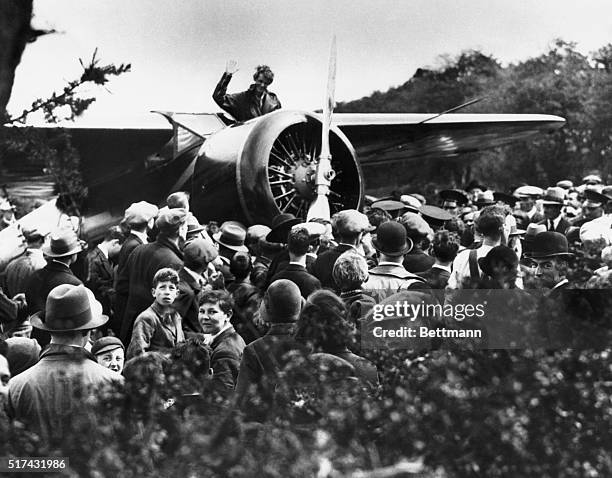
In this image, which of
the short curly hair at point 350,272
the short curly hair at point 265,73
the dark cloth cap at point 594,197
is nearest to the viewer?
the short curly hair at point 350,272

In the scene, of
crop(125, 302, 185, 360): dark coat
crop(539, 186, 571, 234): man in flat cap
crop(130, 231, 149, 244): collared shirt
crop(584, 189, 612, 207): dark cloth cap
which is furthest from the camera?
crop(539, 186, 571, 234): man in flat cap

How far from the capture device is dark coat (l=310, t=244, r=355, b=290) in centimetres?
716

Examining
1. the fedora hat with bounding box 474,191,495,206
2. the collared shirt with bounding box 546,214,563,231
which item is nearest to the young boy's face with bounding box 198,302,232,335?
the collared shirt with bounding box 546,214,563,231

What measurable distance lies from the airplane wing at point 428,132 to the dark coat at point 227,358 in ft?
33.5

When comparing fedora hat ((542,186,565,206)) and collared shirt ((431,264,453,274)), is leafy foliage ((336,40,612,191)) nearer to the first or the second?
fedora hat ((542,186,565,206))

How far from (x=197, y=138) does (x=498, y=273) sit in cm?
928

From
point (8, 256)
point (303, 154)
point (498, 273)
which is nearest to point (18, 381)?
point (498, 273)

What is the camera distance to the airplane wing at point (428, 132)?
55.0 ft

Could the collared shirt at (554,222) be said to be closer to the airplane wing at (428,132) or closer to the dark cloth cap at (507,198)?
the dark cloth cap at (507,198)

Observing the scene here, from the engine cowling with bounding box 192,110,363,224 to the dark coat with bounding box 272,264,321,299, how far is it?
490cm

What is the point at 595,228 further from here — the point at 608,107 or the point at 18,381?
the point at 608,107

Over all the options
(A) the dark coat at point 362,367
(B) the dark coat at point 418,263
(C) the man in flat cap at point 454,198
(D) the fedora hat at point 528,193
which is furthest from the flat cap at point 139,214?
(C) the man in flat cap at point 454,198

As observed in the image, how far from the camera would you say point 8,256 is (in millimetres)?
10055

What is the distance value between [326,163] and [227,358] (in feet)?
21.1
